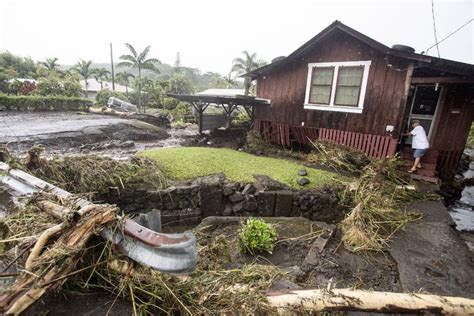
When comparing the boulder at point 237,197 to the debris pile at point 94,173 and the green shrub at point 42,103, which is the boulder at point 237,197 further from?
the green shrub at point 42,103

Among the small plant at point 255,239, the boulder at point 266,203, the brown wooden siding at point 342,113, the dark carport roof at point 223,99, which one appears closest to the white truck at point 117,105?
the dark carport roof at point 223,99

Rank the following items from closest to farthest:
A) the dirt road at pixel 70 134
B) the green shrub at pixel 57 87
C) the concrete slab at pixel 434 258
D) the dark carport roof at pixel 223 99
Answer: the concrete slab at pixel 434 258 → the dirt road at pixel 70 134 → the dark carport roof at pixel 223 99 → the green shrub at pixel 57 87

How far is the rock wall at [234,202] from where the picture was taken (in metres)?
6.35

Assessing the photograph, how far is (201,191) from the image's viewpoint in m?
6.56

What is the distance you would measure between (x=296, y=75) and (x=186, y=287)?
10.1 m

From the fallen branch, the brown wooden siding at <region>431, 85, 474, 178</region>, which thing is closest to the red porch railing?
the brown wooden siding at <region>431, 85, 474, 178</region>

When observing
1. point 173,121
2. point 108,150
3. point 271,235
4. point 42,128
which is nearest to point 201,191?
point 271,235

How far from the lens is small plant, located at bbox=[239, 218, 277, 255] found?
4.00 m

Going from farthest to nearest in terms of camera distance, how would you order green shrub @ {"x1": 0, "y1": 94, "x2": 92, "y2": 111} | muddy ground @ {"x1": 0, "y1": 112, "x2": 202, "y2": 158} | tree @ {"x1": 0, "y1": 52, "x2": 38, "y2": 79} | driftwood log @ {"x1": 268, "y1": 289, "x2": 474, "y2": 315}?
tree @ {"x1": 0, "y1": 52, "x2": 38, "y2": 79}, green shrub @ {"x1": 0, "y1": 94, "x2": 92, "y2": 111}, muddy ground @ {"x1": 0, "y1": 112, "x2": 202, "y2": 158}, driftwood log @ {"x1": 268, "y1": 289, "x2": 474, "y2": 315}

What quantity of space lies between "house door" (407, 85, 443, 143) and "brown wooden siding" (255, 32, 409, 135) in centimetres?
253

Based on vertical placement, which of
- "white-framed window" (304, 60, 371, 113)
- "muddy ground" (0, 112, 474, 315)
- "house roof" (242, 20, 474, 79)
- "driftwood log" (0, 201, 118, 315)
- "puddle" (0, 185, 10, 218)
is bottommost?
"puddle" (0, 185, 10, 218)

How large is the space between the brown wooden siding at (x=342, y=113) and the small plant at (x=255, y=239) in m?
6.66

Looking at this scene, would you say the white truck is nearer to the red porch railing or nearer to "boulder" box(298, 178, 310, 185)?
the red porch railing

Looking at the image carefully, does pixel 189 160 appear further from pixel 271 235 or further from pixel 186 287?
pixel 186 287
